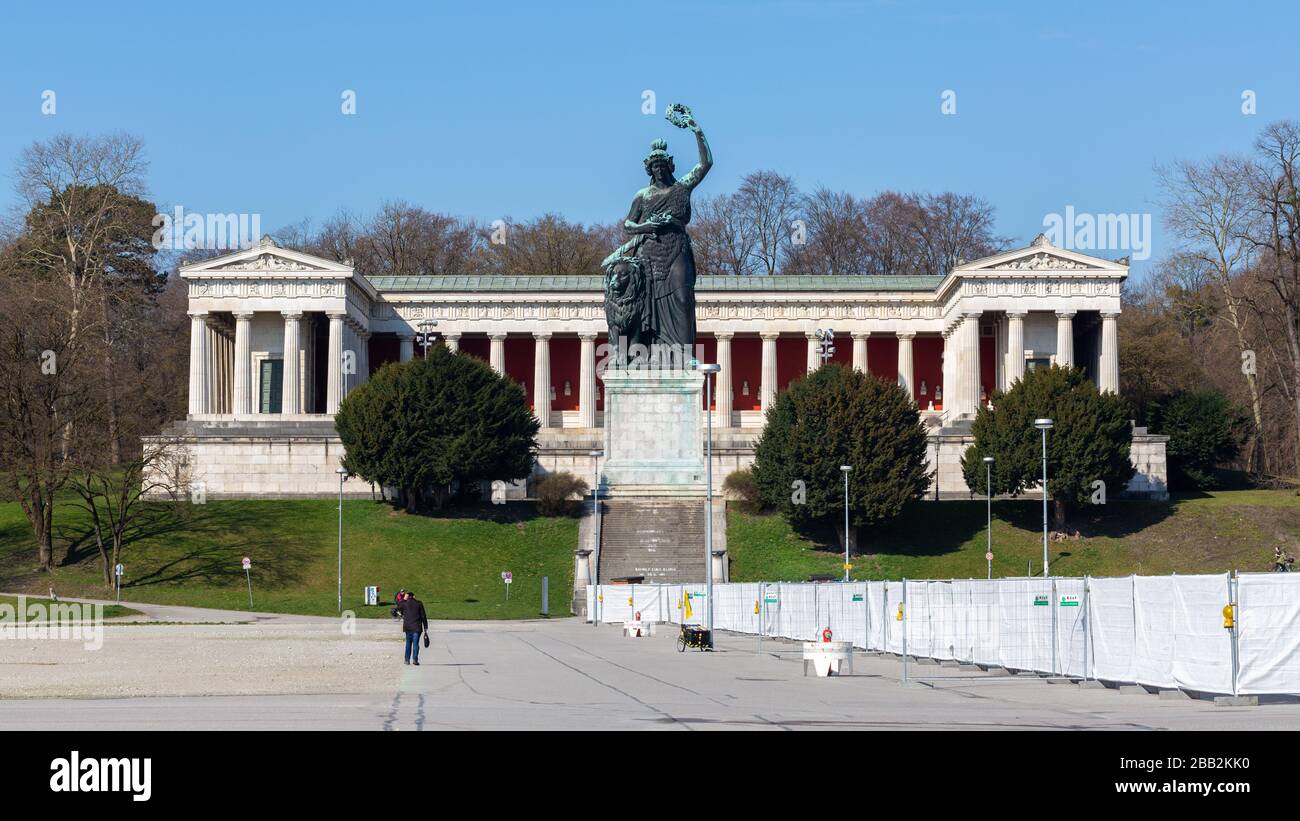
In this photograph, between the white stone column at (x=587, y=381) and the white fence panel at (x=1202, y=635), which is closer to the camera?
the white fence panel at (x=1202, y=635)

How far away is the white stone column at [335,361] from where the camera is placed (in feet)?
343

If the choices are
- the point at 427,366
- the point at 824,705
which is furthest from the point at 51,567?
the point at 824,705

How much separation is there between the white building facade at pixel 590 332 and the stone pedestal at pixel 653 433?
60.3 feet

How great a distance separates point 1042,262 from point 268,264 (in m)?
46.7

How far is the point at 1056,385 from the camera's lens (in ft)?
273

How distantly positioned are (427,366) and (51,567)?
21282 mm

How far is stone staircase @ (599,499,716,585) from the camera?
228 feet

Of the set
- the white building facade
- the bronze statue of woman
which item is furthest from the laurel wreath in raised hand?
the white building facade

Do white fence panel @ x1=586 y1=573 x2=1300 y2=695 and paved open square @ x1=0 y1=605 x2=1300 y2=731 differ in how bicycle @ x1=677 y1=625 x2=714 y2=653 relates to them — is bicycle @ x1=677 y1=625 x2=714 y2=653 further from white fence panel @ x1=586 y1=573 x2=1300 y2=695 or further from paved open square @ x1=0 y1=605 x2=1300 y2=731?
white fence panel @ x1=586 y1=573 x2=1300 y2=695

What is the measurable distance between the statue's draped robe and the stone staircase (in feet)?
24.2

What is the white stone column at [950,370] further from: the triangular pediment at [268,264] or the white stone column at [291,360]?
the white stone column at [291,360]

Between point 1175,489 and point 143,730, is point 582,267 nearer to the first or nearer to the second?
point 1175,489

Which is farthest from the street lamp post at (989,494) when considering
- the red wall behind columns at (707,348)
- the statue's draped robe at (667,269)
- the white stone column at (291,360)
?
the white stone column at (291,360)
